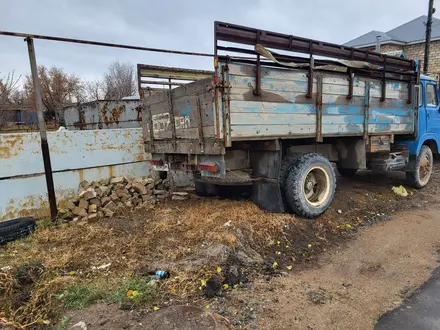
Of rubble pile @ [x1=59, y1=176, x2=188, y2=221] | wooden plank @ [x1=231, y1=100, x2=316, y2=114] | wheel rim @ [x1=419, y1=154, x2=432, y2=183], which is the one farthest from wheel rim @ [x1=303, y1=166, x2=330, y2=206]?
wheel rim @ [x1=419, y1=154, x2=432, y2=183]

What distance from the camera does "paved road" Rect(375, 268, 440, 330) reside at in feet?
8.26

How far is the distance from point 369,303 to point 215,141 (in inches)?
94.7

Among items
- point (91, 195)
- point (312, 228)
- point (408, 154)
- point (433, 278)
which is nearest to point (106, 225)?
point (91, 195)

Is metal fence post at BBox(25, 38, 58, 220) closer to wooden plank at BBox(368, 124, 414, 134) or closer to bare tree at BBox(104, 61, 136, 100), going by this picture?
wooden plank at BBox(368, 124, 414, 134)

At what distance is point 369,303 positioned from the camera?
285 cm

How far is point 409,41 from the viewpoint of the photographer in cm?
1730

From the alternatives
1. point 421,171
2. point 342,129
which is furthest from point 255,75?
point 421,171

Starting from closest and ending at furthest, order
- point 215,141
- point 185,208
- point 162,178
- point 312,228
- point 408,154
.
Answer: point 215,141 → point 312,228 → point 185,208 → point 162,178 → point 408,154

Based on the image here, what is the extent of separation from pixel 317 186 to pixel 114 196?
3.57 m

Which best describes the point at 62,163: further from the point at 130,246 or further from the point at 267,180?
the point at 267,180

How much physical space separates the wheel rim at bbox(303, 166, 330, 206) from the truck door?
357 cm

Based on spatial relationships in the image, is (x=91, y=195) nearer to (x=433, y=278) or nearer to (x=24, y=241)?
(x=24, y=241)

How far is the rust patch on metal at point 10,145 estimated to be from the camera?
4.86 m

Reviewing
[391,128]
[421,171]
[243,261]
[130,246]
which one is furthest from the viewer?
[421,171]
